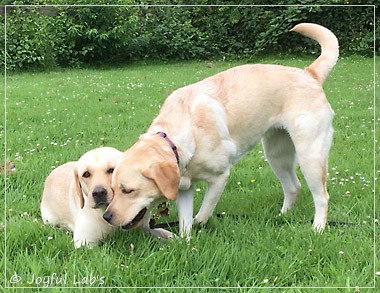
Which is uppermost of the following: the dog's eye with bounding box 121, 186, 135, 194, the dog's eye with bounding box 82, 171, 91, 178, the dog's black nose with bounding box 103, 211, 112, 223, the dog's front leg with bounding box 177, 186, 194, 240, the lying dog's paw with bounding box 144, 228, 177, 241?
the dog's eye with bounding box 121, 186, 135, 194

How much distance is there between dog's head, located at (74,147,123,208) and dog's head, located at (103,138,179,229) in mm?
100

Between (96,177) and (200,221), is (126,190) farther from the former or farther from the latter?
(200,221)

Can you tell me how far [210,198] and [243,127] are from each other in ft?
2.08

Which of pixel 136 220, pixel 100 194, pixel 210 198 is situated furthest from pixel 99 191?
pixel 210 198

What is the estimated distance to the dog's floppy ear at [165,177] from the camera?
3.07m

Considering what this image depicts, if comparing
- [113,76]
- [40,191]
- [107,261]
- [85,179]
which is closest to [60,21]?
[113,76]

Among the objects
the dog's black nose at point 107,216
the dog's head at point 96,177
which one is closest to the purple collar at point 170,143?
the dog's head at point 96,177

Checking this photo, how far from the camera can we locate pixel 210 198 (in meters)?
3.67

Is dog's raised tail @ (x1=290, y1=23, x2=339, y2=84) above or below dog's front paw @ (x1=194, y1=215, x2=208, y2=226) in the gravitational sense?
above

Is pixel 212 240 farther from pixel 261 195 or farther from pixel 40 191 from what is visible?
pixel 40 191

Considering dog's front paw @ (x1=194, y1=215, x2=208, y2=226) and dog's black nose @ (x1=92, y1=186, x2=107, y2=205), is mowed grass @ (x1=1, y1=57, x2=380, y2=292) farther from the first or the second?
dog's black nose @ (x1=92, y1=186, x2=107, y2=205)

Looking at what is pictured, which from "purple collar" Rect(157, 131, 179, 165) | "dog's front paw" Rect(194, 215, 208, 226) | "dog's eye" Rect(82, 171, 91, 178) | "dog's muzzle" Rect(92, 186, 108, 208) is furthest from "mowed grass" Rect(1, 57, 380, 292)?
"purple collar" Rect(157, 131, 179, 165)

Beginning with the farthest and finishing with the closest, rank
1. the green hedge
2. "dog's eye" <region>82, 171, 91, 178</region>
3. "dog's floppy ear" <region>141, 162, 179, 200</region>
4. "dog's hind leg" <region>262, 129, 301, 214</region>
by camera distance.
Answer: "dog's hind leg" <region>262, 129, 301, 214</region>
the green hedge
"dog's eye" <region>82, 171, 91, 178</region>
"dog's floppy ear" <region>141, 162, 179, 200</region>

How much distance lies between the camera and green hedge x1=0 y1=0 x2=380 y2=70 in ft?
13.0
